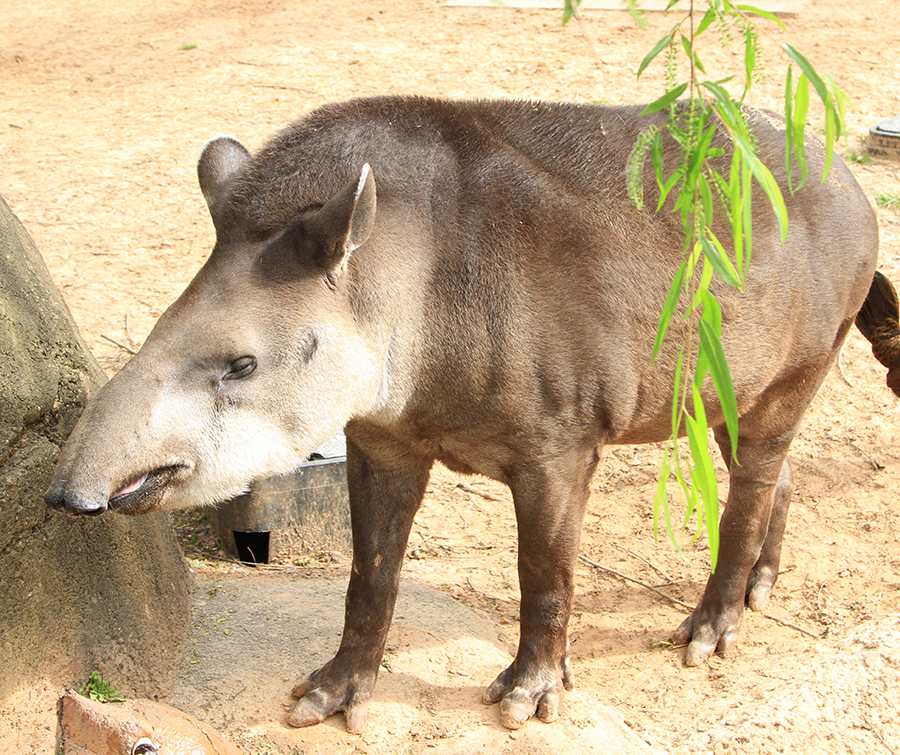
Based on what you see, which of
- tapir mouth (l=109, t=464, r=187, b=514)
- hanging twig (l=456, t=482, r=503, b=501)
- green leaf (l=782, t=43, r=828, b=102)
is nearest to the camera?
green leaf (l=782, t=43, r=828, b=102)

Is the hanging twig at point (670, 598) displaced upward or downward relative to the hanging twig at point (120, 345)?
downward

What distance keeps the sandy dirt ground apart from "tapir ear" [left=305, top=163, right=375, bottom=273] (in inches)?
62.5

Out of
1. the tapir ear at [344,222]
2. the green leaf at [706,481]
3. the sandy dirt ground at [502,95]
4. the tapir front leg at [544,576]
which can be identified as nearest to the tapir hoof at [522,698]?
the tapir front leg at [544,576]

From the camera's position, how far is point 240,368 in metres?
2.78

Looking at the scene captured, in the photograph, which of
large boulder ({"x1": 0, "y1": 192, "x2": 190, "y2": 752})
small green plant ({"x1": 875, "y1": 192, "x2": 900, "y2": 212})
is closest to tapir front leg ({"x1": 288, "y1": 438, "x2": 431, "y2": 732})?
large boulder ({"x1": 0, "y1": 192, "x2": 190, "y2": 752})

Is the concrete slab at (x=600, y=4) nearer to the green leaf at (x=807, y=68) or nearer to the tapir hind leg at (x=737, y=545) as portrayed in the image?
the tapir hind leg at (x=737, y=545)

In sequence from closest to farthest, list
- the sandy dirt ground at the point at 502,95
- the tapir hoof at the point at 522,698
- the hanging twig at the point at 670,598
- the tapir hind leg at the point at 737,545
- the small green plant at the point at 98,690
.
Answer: the small green plant at the point at 98,690, the tapir hoof at the point at 522,698, the sandy dirt ground at the point at 502,95, the tapir hind leg at the point at 737,545, the hanging twig at the point at 670,598

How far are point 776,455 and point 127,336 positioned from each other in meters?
3.83

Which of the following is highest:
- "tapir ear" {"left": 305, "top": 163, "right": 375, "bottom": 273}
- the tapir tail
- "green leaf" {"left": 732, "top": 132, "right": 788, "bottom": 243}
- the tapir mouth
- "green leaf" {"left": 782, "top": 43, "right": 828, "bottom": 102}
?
"green leaf" {"left": 782, "top": 43, "right": 828, "bottom": 102}

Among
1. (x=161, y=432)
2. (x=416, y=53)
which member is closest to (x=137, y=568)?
(x=161, y=432)

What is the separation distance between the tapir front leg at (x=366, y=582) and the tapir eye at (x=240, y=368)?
2.48ft

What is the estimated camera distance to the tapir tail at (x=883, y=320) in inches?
177

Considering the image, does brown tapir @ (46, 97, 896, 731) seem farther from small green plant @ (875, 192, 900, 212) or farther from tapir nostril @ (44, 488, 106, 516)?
small green plant @ (875, 192, 900, 212)

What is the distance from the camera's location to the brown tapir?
2.75m
